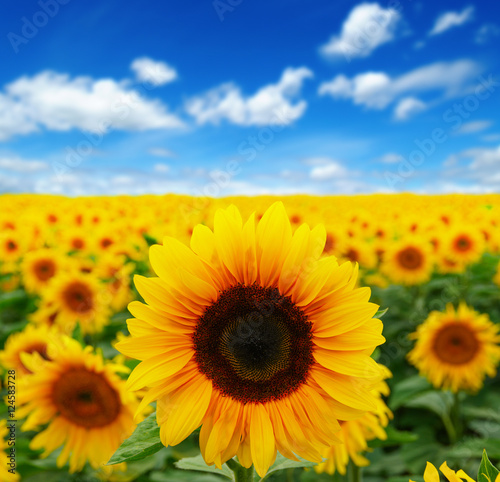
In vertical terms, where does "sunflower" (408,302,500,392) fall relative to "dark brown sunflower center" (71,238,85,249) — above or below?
below

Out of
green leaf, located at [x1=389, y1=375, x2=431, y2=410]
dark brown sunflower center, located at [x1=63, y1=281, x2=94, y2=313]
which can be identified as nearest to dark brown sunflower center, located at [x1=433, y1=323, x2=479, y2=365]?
green leaf, located at [x1=389, y1=375, x2=431, y2=410]

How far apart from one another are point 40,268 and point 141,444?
6.07m

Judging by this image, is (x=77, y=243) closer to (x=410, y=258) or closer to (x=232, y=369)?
(x=410, y=258)

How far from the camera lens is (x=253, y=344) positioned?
1300mm

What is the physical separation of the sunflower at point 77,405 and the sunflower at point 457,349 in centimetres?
351

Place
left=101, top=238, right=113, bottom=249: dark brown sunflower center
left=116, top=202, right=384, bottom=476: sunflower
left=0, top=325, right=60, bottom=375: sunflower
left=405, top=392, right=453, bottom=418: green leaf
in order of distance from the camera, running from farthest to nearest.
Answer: left=101, top=238, right=113, bottom=249: dark brown sunflower center < left=405, top=392, right=453, bottom=418: green leaf < left=0, top=325, right=60, bottom=375: sunflower < left=116, top=202, right=384, bottom=476: sunflower

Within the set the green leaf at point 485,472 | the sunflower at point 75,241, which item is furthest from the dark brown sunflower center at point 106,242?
the green leaf at point 485,472

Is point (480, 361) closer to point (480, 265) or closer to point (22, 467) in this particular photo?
point (480, 265)

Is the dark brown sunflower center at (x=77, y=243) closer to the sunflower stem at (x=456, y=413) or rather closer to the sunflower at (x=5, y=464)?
the sunflower at (x=5, y=464)

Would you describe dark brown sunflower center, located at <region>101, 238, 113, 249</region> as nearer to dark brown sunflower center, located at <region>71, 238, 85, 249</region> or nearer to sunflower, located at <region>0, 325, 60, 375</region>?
dark brown sunflower center, located at <region>71, 238, 85, 249</region>

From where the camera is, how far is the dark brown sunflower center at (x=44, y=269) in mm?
6480

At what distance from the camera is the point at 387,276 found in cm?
809

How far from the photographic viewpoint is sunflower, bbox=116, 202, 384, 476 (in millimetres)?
1174

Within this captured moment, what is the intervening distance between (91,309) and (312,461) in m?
4.59
